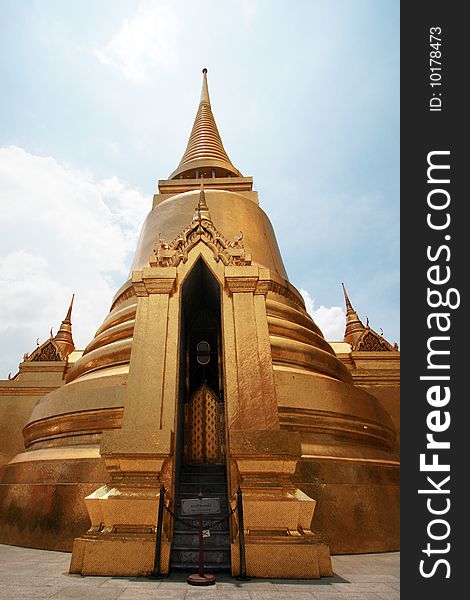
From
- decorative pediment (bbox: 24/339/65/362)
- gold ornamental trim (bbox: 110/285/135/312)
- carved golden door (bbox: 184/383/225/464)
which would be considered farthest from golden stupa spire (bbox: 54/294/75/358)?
carved golden door (bbox: 184/383/225/464)

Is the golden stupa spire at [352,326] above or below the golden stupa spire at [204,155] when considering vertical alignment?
below

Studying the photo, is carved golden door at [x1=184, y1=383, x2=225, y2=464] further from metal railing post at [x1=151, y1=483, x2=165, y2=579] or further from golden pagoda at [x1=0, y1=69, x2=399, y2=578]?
metal railing post at [x1=151, y1=483, x2=165, y2=579]

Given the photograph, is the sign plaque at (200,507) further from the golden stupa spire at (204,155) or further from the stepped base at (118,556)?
the golden stupa spire at (204,155)

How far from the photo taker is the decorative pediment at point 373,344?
454 inches

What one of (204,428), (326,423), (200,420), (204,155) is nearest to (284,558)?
(326,423)

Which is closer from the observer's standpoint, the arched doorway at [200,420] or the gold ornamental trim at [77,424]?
the arched doorway at [200,420]

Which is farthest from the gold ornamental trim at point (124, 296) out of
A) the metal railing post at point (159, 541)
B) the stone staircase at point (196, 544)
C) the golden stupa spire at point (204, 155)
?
the golden stupa spire at point (204, 155)

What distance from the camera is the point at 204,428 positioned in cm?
645

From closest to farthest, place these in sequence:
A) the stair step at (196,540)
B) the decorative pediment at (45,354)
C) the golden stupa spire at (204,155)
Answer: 1. the stair step at (196,540)
2. the decorative pediment at (45,354)
3. the golden stupa spire at (204,155)

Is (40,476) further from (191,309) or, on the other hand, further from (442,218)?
(442,218)

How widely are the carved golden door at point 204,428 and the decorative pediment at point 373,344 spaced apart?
6.38 m

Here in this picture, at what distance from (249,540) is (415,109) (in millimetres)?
4288

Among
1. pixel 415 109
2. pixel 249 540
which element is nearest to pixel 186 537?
pixel 249 540

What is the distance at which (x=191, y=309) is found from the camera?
20.5 ft
